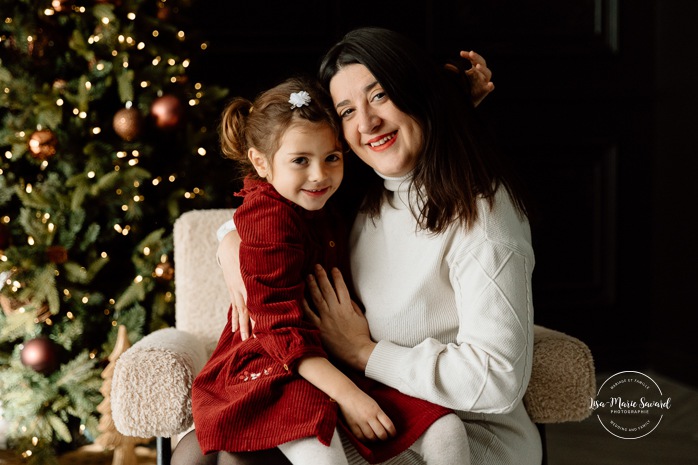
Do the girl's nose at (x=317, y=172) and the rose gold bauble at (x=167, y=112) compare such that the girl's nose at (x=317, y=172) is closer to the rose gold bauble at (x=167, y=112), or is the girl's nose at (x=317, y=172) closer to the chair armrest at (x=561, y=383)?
the chair armrest at (x=561, y=383)

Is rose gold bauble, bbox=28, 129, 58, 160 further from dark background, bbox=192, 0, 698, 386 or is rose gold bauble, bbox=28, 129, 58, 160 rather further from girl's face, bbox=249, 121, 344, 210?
dark background, bbox=192, 0, 698, 386

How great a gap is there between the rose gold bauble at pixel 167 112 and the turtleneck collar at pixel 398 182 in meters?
1.04

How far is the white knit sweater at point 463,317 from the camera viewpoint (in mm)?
1338

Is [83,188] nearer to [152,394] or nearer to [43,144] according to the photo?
[43,144]

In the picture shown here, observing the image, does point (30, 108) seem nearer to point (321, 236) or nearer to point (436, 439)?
point (321, 236)

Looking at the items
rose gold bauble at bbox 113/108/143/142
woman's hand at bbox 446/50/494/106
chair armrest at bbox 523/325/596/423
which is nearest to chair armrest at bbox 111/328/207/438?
chair armrest at bbox 523/325/596/423

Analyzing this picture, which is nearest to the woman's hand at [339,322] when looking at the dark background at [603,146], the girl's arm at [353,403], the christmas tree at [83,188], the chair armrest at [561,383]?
the girl's arm at [353,403]

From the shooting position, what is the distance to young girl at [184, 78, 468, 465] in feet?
4.23

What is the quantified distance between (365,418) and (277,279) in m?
0.32

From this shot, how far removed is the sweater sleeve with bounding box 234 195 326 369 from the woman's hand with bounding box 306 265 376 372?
61 millimetres

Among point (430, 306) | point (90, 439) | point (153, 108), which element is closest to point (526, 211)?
point (430, 306)

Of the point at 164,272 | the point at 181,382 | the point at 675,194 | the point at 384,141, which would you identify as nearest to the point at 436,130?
the point at 384,141

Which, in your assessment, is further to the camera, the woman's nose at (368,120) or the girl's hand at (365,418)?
the woman's nose at (368,120)

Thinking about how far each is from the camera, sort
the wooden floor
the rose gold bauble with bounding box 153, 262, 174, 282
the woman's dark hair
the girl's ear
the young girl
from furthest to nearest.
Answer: the wooden floor → the rose gold bauble with bounding box 153, 262, 174, 282 → the girl's ear → the woman's dark hair → the young girl
